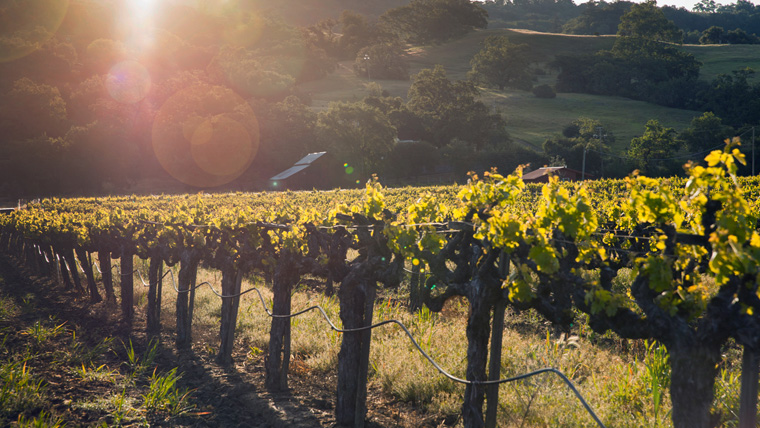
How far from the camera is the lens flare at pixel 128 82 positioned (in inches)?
2596

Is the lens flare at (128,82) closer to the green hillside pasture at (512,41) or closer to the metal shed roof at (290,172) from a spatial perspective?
the metal shed roof at (290,172)

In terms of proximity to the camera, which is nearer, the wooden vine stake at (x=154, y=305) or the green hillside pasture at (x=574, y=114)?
the wooden vine stake at (x=154, y=305)

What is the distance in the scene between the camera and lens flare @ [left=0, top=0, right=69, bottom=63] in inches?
2773

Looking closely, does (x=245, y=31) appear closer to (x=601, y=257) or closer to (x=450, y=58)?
(x=450, y=58)

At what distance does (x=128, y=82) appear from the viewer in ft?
225

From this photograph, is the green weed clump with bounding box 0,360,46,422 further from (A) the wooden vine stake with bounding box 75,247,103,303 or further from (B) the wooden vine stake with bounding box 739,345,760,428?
(B) the wooden vine stake with bounding box 739,345,760,428

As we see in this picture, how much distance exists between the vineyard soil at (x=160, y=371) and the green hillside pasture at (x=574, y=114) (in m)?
72.0

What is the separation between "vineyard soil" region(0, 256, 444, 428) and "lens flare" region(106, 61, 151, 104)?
196 ft

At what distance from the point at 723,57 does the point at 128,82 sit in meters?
113

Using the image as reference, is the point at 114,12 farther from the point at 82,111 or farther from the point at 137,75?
the point at 82,111

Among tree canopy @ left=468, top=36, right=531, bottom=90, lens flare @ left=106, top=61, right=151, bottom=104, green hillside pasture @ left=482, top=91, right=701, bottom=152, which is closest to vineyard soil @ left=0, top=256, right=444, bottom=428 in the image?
lens flare @ left=106, top=61, right=151, bottom=104

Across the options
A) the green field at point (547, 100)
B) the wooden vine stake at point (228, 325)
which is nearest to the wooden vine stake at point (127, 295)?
the wooden vine stake at point (228, 325)

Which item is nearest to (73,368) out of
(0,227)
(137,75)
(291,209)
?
(291,209)

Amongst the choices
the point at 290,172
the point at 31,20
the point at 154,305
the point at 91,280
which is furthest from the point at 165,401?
the point at 31,20
